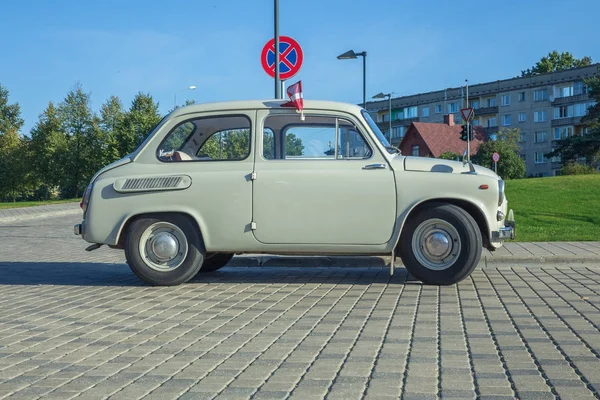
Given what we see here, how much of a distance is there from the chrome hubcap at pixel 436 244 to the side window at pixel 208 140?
6.84 feet

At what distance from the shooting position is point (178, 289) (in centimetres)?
800

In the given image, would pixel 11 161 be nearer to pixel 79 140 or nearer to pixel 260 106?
pixel 79 140

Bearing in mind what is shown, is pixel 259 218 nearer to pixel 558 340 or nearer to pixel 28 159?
pixel 558 340

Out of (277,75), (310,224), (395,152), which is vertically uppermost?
(277,75)

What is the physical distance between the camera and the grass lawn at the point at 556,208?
14477mm

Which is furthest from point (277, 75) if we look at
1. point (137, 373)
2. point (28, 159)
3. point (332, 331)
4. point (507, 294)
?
point (28, 159)

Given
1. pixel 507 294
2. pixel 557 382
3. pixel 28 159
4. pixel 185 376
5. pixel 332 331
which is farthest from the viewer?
pixel 28 159

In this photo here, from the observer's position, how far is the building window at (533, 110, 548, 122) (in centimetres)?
8800

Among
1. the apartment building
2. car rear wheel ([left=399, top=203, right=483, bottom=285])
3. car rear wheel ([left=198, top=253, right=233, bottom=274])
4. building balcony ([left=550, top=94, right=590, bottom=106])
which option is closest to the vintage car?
car rear wheel ([left=399, top=203, right=483, bottom=285])

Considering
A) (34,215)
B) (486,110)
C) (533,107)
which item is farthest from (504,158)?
(34,215)

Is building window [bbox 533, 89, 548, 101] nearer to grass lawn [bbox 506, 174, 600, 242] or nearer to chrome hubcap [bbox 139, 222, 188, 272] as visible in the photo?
grass lawn [bbox 506, 174, 600, 242]

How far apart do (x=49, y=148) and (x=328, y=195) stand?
58.9 m

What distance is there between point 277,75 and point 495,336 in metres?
9.02

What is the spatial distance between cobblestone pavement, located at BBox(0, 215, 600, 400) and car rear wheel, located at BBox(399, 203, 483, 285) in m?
0.22
